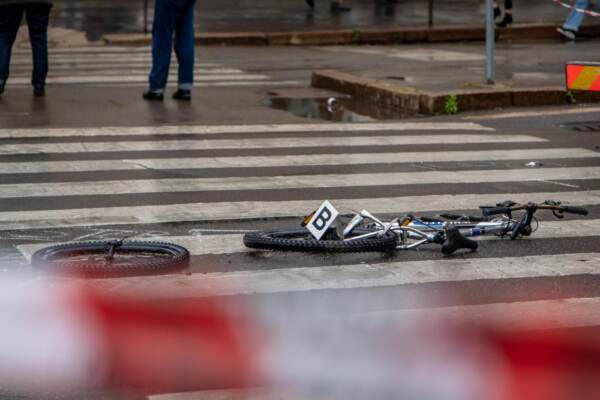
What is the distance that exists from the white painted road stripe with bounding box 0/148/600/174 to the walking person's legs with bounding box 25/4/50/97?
4.42m

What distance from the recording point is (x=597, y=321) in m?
5.95

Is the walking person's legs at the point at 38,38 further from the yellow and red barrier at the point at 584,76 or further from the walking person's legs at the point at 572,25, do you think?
the walking person's legs at the point at 572,25

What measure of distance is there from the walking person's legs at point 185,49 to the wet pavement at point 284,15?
9319mm

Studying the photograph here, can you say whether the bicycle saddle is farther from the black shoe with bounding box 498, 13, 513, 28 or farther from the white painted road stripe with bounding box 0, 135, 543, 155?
the black shoe with bounding box 498, 13, 513, 28

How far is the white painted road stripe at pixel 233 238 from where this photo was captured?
7.29 meters

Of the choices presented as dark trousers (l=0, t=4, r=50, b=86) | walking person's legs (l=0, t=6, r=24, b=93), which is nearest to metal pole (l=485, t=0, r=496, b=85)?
dark trousers (l=0, t=4, r=50, b=86)

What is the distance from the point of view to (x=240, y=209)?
27.6ft

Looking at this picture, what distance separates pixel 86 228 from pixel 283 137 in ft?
13.7

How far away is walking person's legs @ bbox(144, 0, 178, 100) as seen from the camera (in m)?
14.2

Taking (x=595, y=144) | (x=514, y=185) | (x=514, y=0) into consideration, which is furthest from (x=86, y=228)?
(x=514, y=0)

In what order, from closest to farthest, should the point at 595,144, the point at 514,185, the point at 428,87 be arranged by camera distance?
the point at 514,185 → the point at 595,144 → the point at 428,87

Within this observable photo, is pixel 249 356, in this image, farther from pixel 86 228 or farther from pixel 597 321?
pixel 86 228

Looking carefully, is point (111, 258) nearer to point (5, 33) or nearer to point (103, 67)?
point (5, 33)

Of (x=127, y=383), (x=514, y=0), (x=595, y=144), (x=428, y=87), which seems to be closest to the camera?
(x=127, y=383)
